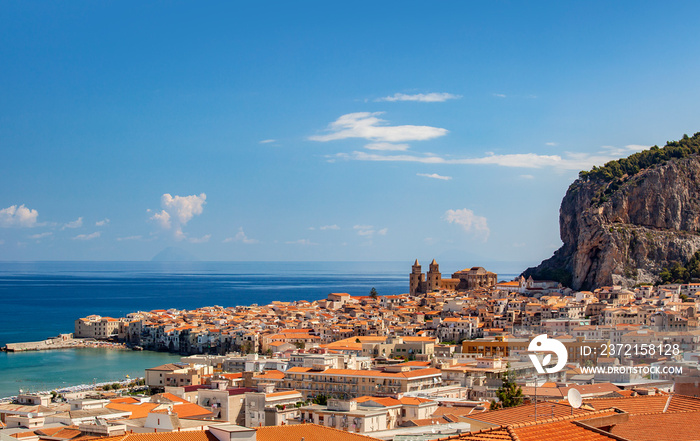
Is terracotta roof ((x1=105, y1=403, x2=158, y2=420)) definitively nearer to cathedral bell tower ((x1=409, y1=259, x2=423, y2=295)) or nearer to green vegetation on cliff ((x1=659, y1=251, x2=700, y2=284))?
green vegetation on cliff ((x1=659, y1=251, x2=700, y2=284))

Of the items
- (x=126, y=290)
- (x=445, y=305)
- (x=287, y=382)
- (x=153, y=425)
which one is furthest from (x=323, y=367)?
(x=126, y=290)

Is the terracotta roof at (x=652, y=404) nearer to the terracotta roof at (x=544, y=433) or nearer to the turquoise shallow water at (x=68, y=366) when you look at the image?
the terracotta roof at (x=544, y=433)

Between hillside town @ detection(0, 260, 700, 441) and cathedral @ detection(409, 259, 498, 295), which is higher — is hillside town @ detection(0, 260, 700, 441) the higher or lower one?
the lower one

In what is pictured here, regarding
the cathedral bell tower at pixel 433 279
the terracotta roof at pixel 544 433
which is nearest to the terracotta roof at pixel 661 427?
the terracotta roof at pixel 544 433

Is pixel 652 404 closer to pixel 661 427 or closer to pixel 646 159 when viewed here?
pixel 661 427

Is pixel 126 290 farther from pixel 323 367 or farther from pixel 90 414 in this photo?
pixel 90 414

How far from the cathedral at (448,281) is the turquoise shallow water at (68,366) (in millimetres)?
39735

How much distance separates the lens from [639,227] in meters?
81.5

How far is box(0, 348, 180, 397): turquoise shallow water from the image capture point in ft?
137

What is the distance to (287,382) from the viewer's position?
2998 cm

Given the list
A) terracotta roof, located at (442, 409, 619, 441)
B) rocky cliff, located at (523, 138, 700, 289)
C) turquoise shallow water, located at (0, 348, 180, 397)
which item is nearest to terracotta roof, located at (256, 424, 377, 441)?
terracotta roof, located at (442, 409, 619, 441)

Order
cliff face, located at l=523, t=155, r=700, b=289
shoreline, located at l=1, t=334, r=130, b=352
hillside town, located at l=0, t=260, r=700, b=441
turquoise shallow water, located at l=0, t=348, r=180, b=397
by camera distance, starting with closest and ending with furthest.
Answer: hillside town, located at l=0, t=260, r=700, b=441 → turquoise shallow water, located at l=0, t=348, r=180, b=397 → shoreline, located at l=1, t=334, r=130, b=352 → cliff face, located at l=523, t=155, r=700, b=289

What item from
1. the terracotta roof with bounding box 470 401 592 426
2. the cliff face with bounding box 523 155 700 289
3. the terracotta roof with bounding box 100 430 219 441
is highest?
the cliff face with bounding box 523 155 700 289

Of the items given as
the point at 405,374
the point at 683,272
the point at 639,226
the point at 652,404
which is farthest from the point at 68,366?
the point at 639,226
